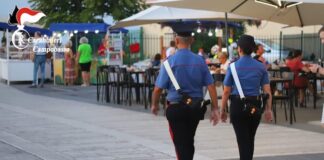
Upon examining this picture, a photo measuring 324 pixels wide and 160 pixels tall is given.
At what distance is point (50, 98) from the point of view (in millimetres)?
20891

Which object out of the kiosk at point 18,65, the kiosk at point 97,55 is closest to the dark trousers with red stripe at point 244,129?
the kiosk at point 97,55

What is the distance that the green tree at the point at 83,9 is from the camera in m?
34.3

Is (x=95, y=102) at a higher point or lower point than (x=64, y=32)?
lower

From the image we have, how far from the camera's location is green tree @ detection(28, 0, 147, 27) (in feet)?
112

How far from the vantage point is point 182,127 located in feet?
25.3

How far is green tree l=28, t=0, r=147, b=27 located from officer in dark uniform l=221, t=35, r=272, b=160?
25.9 m

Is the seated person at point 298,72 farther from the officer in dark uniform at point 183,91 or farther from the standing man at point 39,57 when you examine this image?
the standing man at point 39,57

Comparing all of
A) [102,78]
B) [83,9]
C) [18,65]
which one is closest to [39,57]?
[18,65]

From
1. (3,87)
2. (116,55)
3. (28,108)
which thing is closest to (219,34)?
(116,55)

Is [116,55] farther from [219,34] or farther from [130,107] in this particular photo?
[130,107]

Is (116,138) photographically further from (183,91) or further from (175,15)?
(175,15)

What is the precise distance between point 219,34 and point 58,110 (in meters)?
13.0

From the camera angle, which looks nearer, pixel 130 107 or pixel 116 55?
pixel 130 107

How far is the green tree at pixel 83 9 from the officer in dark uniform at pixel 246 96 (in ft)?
85.0
